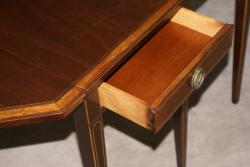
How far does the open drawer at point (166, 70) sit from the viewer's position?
107 centimetres

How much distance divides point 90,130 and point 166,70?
309mm

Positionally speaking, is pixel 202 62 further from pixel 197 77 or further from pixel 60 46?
pixel 60 46

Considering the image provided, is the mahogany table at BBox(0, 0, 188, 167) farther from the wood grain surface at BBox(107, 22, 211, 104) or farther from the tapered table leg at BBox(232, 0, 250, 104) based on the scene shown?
the tapered table leg at BBox(232, 0, 250, 104)

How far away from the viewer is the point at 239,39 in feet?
5.65

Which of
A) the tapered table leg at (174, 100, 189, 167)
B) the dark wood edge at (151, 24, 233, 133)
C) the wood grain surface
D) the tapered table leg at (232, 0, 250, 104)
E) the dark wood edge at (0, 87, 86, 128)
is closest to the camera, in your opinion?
the dark wood edge at (0, 87, 86, 128)

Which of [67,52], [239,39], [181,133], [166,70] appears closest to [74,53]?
[67,52]

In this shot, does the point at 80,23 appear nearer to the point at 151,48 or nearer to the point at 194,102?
the point at 151,48

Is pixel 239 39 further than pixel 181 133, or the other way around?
pixel 239 39

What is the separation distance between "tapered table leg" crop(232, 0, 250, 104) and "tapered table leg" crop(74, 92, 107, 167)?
753mm

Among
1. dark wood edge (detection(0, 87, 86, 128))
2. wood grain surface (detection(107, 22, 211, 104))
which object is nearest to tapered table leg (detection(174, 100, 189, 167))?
wood grain surface (detection(107, 22, 211, 104))

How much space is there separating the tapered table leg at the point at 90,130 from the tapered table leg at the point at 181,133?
16.2 inches

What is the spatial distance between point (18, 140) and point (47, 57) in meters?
0.83

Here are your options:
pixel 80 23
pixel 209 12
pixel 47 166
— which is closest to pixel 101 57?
pixel 80 23

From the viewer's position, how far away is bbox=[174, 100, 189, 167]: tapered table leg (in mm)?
1503
